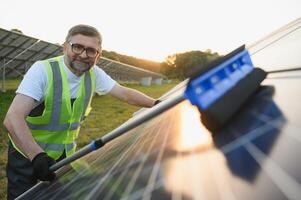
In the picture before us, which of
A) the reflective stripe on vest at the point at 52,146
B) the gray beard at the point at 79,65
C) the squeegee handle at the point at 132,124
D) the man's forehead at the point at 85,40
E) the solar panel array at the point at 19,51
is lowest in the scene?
the reflective stripe on vest at the point at 52,146

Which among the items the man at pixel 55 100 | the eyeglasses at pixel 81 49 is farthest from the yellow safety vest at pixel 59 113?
the eyeglasses at pixel 81 49

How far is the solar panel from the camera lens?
64cm

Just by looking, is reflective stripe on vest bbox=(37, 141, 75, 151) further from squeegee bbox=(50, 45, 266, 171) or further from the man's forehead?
squeegee bbox=(50, 45, 266, 171)

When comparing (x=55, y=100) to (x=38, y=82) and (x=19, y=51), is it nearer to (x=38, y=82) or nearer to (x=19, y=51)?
(x=38, y=82)

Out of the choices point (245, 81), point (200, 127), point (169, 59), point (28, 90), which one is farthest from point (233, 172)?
point (169, 59)

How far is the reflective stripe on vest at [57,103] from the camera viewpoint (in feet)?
8.80

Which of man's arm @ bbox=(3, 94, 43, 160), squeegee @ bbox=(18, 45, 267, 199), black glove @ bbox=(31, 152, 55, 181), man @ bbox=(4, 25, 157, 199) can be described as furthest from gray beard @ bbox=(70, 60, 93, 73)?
squeegee @ bbox=(18, 45, 267, 199)

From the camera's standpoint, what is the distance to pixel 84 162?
1775mm

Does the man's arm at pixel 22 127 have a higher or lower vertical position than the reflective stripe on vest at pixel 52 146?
higher

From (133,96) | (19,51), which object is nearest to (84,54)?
(133,96)

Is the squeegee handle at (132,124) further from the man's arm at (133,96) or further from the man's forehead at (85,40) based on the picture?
the man's arm at (133,96)

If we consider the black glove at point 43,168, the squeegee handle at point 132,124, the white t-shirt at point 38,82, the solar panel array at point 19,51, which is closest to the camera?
the squeegee handle at point 132,124

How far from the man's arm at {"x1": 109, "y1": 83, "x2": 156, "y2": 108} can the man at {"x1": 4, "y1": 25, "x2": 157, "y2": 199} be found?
15.2 inches

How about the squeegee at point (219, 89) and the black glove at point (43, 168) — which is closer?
the squeegee at point (219, 89)
